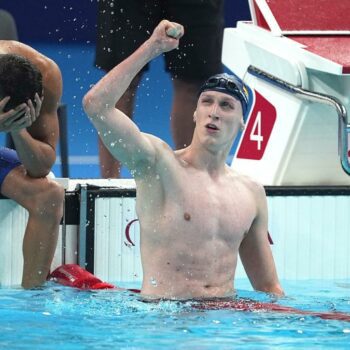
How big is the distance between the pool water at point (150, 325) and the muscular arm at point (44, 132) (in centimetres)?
50

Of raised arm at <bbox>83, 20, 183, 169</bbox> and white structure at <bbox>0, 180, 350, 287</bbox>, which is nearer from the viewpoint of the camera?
raised arm at <bbox>83, 20, 183, 169</bbox>

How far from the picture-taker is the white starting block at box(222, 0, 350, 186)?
16.6ft

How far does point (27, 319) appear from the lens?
12.2ft

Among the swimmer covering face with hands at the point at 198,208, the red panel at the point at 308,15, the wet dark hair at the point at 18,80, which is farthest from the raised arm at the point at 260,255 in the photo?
the red panel at the point at 308,15

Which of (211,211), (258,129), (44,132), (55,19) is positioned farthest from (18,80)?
(55,19)

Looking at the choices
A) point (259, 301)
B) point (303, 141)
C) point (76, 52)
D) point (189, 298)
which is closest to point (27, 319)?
point (189, 298)

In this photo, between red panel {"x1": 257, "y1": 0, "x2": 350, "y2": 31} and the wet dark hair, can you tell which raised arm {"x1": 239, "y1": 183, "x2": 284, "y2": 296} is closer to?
the wet dark hair

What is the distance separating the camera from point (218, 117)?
387 cm

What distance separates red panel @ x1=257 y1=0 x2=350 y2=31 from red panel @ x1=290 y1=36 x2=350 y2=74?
8 centimetres

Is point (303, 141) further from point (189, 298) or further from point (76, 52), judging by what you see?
point (76, 52)

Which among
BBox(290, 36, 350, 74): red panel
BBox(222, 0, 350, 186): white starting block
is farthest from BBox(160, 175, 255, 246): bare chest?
BBox(290, 36, 350, 74): red panel

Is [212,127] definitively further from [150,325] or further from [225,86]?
[150,325]

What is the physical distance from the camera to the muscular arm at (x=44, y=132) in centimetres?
430

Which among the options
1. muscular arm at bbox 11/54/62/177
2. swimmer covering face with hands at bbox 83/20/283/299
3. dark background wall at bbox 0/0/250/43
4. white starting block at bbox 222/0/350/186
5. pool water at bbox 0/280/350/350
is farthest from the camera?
dark background wall at bbox 0/0/250/43
